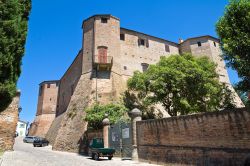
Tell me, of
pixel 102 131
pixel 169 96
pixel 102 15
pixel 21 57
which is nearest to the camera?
pixel 21 57

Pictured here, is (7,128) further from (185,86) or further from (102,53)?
(185,86)

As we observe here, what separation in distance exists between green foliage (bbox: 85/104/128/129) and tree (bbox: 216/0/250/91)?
12.4 meters

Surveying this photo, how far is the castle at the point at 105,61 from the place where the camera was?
2587 cm

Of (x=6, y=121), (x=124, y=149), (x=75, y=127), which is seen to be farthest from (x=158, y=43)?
(x=6, y=121)

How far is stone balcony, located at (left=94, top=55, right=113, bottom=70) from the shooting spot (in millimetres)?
27344

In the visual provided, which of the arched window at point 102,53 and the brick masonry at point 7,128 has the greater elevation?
the arched window at point 102,53

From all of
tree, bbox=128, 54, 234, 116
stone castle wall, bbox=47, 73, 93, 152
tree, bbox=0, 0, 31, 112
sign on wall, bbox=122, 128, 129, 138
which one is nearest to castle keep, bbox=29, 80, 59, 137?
stone castle wall, bbox=47, 73, 93, 152

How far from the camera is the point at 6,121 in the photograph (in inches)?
717

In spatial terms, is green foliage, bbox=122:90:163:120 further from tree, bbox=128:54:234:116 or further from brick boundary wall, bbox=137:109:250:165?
brick boundary wall, bbox=137:109:250:165

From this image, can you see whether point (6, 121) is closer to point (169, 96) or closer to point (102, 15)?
point (169, 96)

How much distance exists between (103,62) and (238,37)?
784 inches

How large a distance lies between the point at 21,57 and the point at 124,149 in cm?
1034

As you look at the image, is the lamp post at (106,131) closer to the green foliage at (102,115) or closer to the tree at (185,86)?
the green foliage at (102,115)

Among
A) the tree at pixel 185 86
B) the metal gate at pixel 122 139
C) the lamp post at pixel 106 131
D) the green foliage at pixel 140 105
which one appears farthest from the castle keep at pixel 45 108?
the tree at pixel 185 86
